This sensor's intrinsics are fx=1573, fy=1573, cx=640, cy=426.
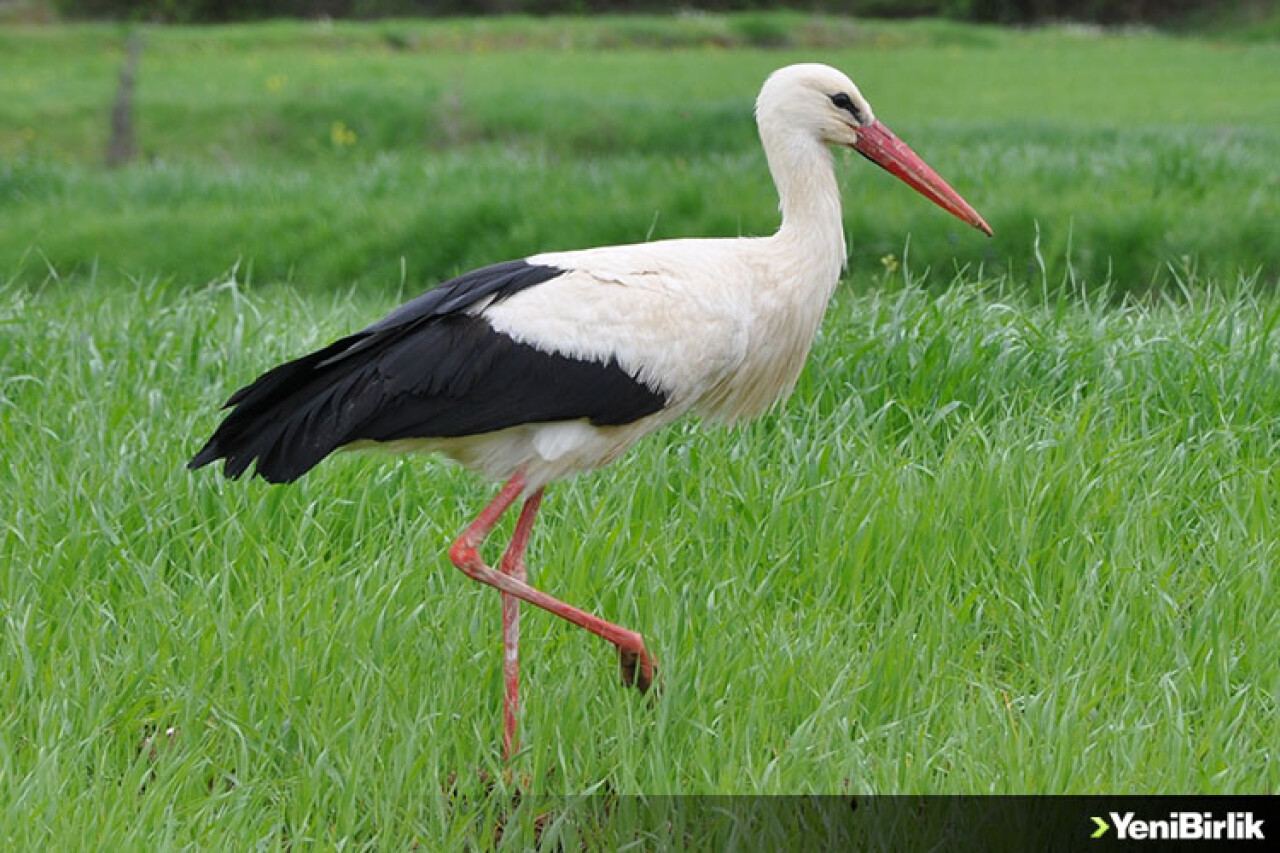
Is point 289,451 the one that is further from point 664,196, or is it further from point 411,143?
point 411,143

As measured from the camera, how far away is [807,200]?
3.58m

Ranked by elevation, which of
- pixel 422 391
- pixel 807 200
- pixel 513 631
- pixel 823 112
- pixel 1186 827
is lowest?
pixel 1186 827

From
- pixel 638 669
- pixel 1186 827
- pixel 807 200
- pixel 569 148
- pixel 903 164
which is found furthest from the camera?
pixel 569 148

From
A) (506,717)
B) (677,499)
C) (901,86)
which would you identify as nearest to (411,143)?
(901,86)

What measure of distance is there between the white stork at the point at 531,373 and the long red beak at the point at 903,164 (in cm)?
33

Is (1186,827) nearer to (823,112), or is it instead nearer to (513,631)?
(513,631)

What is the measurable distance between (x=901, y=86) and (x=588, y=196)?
12.6m

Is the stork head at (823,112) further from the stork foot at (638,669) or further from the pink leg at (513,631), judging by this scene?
the stork foot at (638,669)

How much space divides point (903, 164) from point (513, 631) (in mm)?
1453

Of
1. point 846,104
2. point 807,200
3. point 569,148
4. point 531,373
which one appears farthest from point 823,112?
point 569,148

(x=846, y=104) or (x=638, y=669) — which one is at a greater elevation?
(x=846, y=104)

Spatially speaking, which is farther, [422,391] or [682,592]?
[682,592]

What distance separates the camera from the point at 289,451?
10.6ft

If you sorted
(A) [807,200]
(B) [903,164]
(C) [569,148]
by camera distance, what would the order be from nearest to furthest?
(A) [807,200], (B) [903,164], (C) [569,148]
